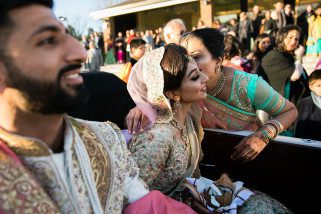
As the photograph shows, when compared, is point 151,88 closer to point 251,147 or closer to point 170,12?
point 251,147

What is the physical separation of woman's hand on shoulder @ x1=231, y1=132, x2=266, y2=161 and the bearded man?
1131 millimetres

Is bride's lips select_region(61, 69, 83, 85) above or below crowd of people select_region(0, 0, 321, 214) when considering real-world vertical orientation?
above

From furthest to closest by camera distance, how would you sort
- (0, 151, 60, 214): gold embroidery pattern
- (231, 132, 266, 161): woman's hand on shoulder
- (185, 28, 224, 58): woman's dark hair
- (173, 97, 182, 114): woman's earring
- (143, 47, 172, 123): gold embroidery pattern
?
(185, 28, 224, 58): woman's dark hair
(231, 132, 266, 161): woman's hand on shoulder
(173, 97, 182, 114): woman's earring
(143, 47, 172, 123): gold embroidery pattern
(0, 151, 60, 214): gold embroidery pattern

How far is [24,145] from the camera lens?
3.85 ft

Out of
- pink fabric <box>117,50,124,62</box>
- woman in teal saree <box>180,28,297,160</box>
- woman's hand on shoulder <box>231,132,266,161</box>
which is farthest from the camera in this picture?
pink fabric <box>117,50,124,62</box>

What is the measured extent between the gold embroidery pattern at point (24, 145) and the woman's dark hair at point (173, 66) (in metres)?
0.95

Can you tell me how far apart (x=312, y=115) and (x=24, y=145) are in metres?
2.84

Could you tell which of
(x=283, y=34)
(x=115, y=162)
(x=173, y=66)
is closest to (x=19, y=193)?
(x=115, y=162)

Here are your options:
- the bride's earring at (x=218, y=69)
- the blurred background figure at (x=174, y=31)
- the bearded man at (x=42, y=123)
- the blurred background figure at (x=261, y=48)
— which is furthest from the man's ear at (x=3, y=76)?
the blurred background figure at (x=261, y=48)

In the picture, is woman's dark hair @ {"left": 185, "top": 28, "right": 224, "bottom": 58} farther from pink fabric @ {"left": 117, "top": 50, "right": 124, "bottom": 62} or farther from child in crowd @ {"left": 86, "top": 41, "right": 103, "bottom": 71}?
pink fabric @ {"left": 117, "top": 50, "right": 124, "bottom": 62}

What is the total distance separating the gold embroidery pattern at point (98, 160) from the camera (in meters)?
1.33

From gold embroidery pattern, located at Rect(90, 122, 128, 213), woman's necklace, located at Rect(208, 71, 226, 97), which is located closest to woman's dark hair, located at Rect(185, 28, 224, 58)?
woman's necklace, located at Rect(208, 71, 226, 97)

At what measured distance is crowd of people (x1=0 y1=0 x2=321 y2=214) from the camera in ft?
3.62

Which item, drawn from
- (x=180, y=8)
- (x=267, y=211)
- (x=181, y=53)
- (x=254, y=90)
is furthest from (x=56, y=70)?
(x=180, y=8)
